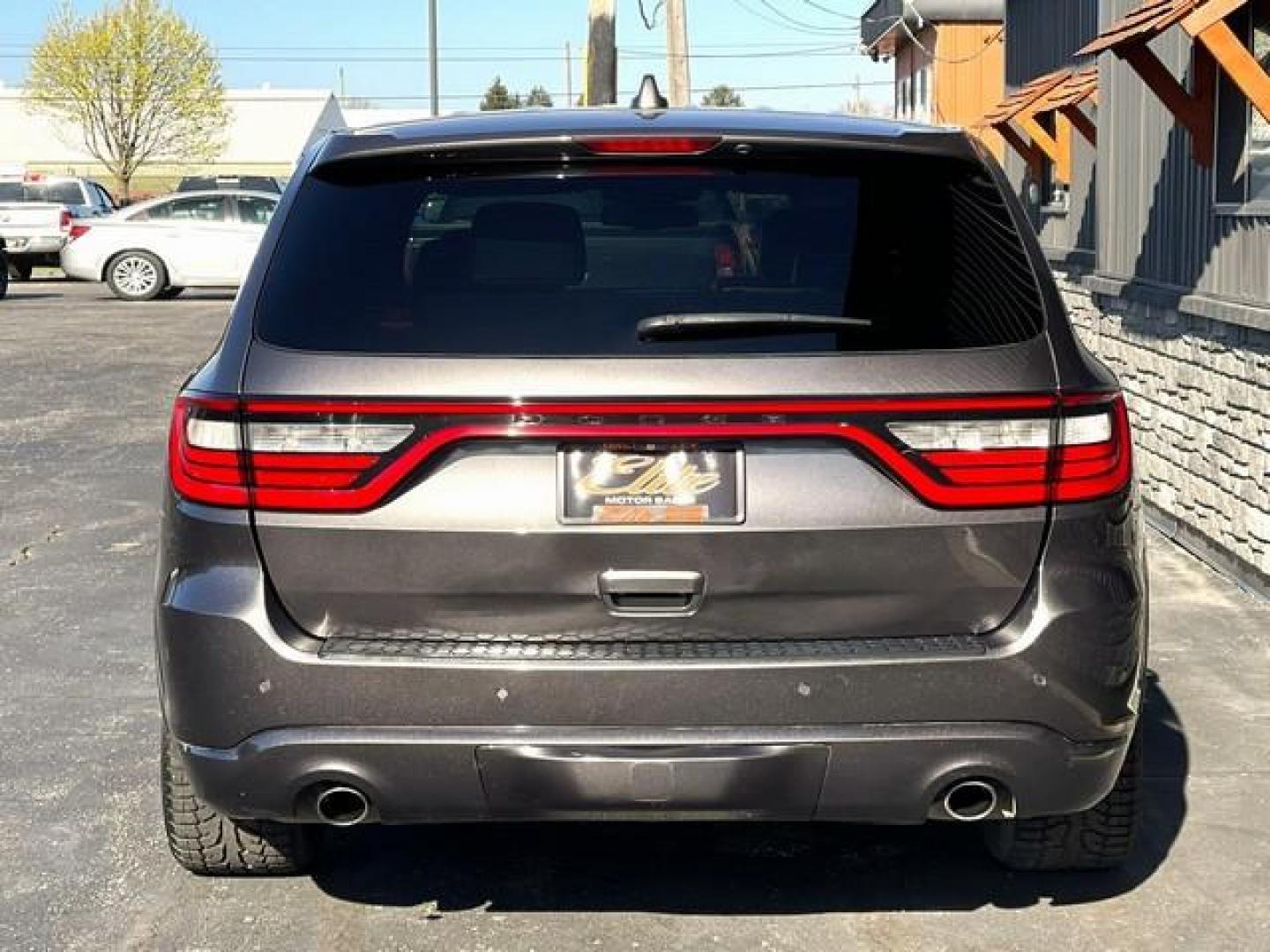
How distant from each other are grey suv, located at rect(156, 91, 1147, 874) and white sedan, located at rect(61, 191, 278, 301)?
24475mm

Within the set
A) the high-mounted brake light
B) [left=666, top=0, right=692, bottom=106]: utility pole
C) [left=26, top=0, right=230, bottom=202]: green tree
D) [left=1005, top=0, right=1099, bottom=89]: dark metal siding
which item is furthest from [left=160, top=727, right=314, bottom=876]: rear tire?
[left=26, top=0, right=230, bottom=202]: green tree

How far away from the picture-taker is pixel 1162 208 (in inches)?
419

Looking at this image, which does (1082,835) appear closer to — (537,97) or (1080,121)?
(1080,121)

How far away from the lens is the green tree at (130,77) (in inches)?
2448

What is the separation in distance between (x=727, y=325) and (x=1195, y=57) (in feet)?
21.2

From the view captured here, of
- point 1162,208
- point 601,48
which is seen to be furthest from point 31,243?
point 1162,208

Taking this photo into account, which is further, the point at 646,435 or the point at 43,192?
the point at 43,192

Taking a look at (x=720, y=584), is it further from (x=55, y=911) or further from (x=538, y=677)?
(x=55, y=911)

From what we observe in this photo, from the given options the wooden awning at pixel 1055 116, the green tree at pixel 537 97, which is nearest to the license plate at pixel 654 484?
the wooden awning at pixel 1055 116

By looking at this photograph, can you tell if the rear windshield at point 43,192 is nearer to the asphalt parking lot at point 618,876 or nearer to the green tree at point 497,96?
the asphalt parking lot at point 618,876

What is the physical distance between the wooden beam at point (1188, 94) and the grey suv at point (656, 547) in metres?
6.06

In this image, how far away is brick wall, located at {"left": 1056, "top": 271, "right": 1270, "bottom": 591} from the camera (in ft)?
27.2

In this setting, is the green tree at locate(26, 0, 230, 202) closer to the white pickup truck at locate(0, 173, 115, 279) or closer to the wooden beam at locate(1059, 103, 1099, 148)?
the white pickup truck at locate(0, 173, 115, 279)

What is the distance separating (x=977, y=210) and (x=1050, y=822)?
143 cm
